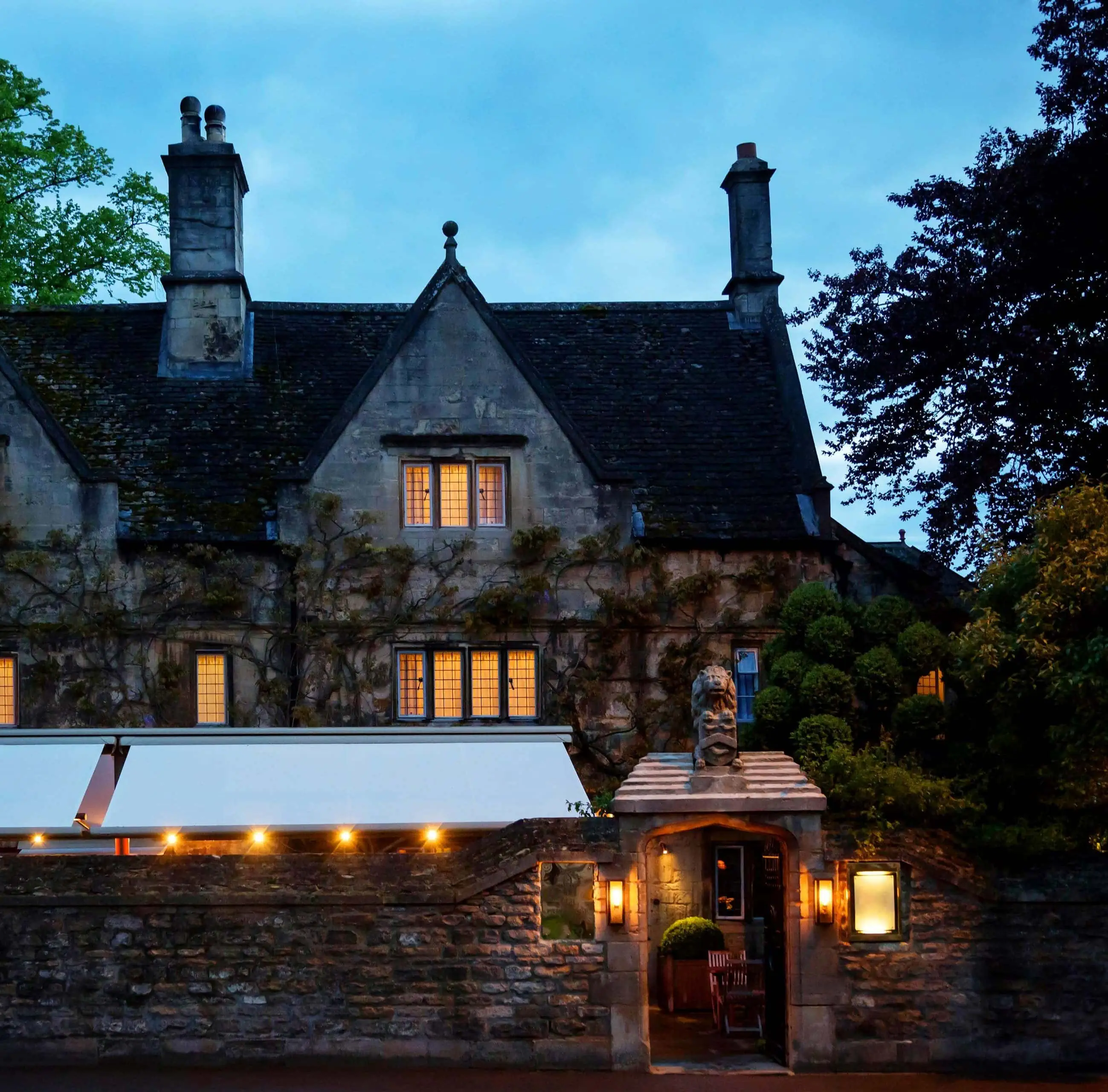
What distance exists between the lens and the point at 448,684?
2225 centimetres

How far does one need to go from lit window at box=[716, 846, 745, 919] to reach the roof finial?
398 inches

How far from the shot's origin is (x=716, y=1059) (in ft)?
55.7

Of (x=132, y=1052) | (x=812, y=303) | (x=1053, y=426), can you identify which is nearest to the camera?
(x=132, y=1052)

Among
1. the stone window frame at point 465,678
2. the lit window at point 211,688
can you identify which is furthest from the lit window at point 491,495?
the lit window at point 211,688

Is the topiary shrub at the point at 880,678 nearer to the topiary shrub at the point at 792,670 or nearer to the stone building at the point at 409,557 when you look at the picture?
the topiary shrub at the point at 792,670

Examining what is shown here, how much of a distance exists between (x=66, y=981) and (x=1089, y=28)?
18.9 m

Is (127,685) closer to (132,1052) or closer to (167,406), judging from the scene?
(167,406)

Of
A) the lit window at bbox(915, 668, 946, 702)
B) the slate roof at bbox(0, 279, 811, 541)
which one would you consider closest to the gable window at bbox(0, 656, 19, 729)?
the slate roof at bbox(0, 279, 811, 541)

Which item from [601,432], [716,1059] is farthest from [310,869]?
[601,432]

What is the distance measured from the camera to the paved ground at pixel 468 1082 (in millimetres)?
15062

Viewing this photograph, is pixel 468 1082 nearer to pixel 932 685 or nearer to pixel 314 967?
pixel 314 967

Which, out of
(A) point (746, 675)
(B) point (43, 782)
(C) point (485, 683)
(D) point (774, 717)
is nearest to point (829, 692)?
(D) point (774, 717)

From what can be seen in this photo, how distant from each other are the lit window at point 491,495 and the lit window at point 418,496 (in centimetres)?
78

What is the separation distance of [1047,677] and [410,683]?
10.0 m
